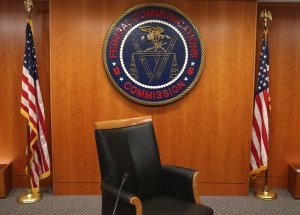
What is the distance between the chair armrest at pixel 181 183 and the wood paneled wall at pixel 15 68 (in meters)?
1.81

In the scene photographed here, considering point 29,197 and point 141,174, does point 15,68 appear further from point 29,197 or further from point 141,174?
point 141,174

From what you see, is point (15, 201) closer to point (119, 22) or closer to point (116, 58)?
point (116, 58)

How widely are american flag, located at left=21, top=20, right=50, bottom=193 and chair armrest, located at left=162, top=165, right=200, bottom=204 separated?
155cm

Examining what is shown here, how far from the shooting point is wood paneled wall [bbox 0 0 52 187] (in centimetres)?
392

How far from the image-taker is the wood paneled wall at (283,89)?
397 cm

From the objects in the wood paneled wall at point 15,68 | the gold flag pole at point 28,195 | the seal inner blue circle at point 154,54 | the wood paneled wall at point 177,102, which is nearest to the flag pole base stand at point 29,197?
the gold flag pole at point 28,195

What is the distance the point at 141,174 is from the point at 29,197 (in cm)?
163

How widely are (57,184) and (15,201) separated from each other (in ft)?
1.48

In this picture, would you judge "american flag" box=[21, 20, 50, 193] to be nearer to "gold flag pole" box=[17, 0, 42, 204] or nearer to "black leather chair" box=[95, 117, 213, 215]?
"gold flag pole" box=[17, 0, 42, 204]

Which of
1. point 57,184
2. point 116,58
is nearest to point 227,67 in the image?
point 116,58

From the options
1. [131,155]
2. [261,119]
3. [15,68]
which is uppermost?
[15,68]

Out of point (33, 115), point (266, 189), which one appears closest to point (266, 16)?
point (266, 189)

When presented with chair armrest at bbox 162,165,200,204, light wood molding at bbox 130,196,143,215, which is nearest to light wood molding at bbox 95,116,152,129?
chair armrest at bbox 162,165,200,204

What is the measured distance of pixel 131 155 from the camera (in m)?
2.70
